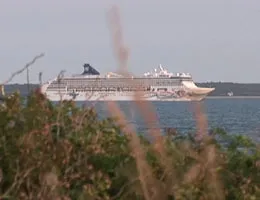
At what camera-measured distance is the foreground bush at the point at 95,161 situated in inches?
169

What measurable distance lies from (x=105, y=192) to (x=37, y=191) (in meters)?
0.43

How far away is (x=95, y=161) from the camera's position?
493 cm

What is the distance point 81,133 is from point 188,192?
934 millimetres

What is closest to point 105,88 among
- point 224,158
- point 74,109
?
point 74,109

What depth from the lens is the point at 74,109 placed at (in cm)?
520

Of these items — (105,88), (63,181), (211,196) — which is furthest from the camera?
(105,88)

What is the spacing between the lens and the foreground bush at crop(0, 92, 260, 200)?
169 inches

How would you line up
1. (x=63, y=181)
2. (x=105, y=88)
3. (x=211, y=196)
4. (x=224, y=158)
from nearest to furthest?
1. (x=211, y=196)
2. (x=63, y=181)
3. (x=224, y=158)
4. (x=105, y=88)

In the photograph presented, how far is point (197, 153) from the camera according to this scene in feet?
15.5

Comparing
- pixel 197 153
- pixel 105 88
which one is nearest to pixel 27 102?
pixel 105 88

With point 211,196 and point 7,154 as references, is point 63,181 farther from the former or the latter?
point 211,196

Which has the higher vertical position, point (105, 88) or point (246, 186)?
point (105, 88)

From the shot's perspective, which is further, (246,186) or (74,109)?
(74,109)

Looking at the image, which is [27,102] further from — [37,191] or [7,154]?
[37,191]
